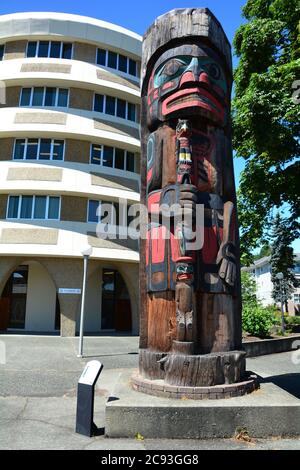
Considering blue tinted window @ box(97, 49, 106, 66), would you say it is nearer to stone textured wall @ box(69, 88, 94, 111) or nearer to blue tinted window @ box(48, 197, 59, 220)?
stone textured wall @ box(69, 88, 94, 111)

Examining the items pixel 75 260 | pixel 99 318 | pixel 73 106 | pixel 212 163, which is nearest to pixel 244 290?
pixel 99 318

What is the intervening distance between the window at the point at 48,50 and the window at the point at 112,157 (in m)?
6.66

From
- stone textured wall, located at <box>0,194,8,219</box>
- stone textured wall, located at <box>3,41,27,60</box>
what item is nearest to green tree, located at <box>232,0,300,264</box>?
stone textured wall, located at <box>0,194,8,219</box>

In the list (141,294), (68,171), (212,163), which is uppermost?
(68,171)

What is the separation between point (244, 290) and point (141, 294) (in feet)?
108

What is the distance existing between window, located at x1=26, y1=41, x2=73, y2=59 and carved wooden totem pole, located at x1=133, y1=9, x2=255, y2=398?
19488 mm

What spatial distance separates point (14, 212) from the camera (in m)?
21.8

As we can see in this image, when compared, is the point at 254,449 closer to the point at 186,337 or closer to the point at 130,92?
the point at 186,337

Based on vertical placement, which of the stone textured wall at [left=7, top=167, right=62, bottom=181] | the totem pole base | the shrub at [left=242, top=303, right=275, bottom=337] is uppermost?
the stone textured wall at [left=7, top=167, right=62, bottom=181]

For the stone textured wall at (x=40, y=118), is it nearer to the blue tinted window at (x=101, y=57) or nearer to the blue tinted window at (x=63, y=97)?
the blue tinted window at (x=63, y=97)

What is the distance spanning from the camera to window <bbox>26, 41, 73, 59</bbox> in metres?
24.5

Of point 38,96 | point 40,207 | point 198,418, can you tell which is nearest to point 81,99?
point 38,96

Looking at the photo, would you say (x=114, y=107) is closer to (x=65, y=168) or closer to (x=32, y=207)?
(x=65, y=168)

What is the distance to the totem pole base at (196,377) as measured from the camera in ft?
18.4
